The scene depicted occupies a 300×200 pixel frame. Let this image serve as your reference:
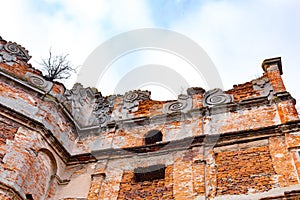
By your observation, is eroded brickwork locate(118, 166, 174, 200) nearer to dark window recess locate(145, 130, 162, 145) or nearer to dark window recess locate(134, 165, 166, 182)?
dark window recess locate(134, 165, 166, 182)

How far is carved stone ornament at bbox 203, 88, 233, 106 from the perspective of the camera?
11672mm

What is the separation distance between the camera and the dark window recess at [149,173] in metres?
10.4

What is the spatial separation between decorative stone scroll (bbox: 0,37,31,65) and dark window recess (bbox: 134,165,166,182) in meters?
5.14

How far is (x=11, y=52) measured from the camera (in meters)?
12.5

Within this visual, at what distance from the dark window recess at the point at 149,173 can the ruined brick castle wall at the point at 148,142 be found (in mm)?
26

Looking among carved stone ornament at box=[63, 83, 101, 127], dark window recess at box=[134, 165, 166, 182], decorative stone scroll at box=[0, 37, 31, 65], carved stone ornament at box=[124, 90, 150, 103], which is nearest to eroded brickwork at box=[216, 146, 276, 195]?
dark window recess at box=[134, 165, 166, 182]

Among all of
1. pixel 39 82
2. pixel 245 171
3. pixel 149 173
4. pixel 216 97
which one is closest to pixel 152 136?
pixel 149 173

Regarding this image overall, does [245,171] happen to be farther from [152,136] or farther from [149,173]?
[152,136]

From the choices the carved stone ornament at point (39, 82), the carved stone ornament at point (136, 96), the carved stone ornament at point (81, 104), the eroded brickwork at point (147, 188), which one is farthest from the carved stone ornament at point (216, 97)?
the carved stone ornament at point (39, 82)

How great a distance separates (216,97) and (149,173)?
3.17 meters

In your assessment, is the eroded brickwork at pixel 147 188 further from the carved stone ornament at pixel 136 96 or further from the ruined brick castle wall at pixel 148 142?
the carved stone ornament at pixel 136 96

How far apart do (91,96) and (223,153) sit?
217 inches

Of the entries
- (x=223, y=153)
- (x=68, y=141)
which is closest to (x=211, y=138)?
(x=223, y=153)

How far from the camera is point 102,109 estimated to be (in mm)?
13125
